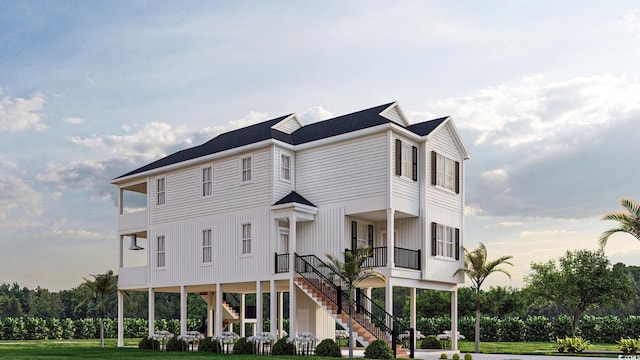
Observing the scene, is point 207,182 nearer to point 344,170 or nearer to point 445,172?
point 344,170

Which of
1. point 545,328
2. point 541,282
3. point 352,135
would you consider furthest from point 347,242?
point 545,328

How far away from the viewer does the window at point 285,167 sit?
32.4 meters

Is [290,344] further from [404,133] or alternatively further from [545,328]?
[545,328]

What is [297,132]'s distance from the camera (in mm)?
35094

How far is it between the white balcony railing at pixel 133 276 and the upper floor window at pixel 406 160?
579 inches

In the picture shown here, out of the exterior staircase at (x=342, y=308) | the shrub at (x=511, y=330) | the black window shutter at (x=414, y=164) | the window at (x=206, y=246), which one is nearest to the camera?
the exterior staircase at (x=342, y=308)

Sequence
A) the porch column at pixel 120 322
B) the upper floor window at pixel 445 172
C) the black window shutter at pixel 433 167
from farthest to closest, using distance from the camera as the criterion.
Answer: the porch column at pixel 120 322 → the upper floor window at pixel 445 172 → the black window shutter at pixel 433 167

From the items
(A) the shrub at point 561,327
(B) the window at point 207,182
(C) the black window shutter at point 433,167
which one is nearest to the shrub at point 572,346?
(C) the black window shutter at point 433,167

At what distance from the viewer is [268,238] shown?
31.6 m

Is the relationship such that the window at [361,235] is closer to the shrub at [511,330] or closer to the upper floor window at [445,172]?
the upper floor window at [445,172]

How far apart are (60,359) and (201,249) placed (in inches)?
371

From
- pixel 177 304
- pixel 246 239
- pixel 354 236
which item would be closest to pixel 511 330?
pixel 354 236

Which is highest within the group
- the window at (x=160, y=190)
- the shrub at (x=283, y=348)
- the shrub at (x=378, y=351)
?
the window at (x=160, y=190)

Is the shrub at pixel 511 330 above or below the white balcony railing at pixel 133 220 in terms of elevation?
below
